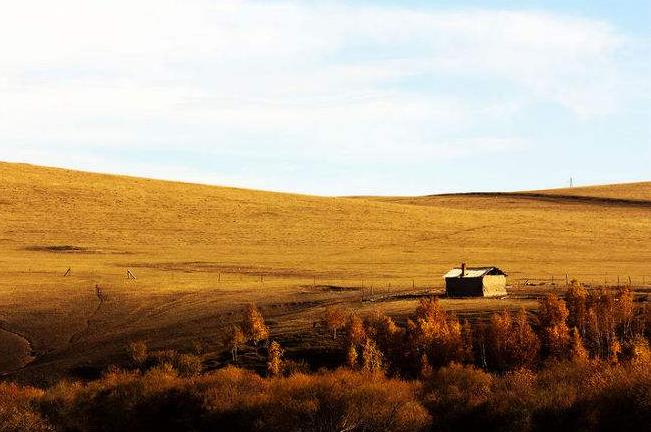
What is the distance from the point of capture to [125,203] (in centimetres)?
12638

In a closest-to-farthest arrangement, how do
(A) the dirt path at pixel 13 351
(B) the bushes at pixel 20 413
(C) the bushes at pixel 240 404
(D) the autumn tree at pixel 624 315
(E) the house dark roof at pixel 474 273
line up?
(C) the bushes at pixel 240 404, (B) the bushes at pixel 20 413, (A) the dirt path at pixel 13 351, (D) the autumn tree at pixel 624 315, (E) the house dark roof at pixel 474 273

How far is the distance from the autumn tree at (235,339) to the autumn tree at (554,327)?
17404mm

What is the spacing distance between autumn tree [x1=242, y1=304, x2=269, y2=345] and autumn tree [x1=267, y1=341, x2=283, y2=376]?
63.7 inches

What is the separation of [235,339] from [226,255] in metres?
37.5

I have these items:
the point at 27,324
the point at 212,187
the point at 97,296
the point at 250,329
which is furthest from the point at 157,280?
the point at 212,187

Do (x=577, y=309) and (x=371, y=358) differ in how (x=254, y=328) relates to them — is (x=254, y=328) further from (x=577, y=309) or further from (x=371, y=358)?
(x=577, y=309)

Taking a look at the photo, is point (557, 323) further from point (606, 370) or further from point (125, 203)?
point (125, 203)

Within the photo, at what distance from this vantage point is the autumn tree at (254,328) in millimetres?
66875

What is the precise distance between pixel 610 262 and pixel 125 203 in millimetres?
54403

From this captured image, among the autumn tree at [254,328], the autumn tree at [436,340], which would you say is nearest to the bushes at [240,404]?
the autumn tree at [436,340]

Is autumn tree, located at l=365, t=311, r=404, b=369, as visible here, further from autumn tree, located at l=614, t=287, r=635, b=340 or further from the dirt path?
the dirt path

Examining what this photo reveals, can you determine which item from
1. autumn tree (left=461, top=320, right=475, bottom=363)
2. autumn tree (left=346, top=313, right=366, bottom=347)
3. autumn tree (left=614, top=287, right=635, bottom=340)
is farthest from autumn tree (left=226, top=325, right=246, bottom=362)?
autumn tree (left=614, top=287, right=635, bottom=340)

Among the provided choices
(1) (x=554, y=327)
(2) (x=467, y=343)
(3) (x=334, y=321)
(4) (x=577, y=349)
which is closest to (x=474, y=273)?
(1) (x=554, y=327)

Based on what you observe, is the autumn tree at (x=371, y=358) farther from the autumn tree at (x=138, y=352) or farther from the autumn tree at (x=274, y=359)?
the autumn tree at (x=138, y=352)
